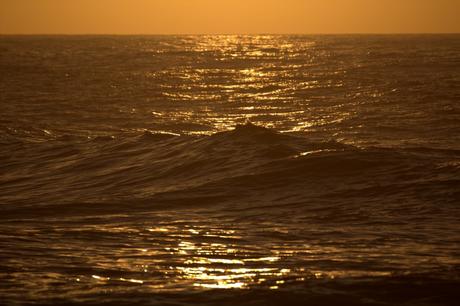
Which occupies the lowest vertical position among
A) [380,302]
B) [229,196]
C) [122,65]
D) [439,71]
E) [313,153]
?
Answer: [380,302]

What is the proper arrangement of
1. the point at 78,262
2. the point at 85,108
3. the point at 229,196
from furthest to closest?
1. the point at 85,108
2. the point at 229,196
3. the point at 78,262

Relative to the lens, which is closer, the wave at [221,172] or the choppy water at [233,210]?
the choppy water at [233,210]

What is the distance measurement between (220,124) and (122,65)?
4750cm

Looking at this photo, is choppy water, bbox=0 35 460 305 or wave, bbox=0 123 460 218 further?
wave, bbox=0 123 460 218

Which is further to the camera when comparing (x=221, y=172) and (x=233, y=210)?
(x=221, y=172)

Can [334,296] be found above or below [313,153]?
below

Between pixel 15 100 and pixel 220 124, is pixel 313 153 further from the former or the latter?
pixel 15 100

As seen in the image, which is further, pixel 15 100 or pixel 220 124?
pixel 15 100

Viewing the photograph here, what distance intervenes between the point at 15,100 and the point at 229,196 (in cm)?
3012

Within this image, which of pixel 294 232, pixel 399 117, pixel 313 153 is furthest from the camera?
pixel 399 117

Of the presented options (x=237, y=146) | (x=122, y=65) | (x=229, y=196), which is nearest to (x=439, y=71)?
(x=122, y=65)

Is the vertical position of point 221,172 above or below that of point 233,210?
above

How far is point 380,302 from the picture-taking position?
8.71m

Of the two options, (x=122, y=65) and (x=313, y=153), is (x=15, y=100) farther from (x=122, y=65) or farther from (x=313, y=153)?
(x=122, y=65)
